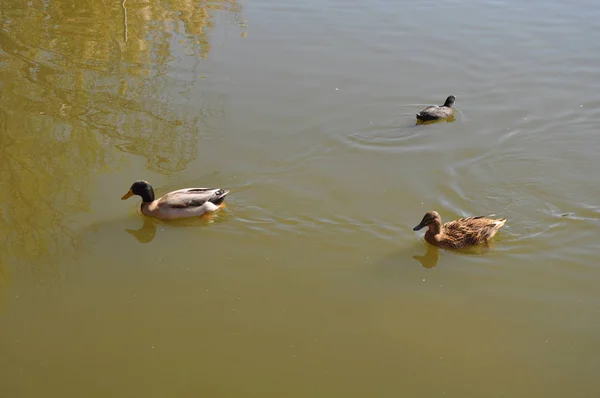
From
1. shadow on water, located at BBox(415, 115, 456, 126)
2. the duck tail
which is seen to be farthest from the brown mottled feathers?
shadow on water, located at BBox(415, 115, 456, 126)

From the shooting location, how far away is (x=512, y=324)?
6727 millimetres

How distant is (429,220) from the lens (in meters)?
7.78

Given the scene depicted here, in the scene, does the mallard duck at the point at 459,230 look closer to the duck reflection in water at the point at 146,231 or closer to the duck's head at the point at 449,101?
the duck reflection in water at the point at 146,231

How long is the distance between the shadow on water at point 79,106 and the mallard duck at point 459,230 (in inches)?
127

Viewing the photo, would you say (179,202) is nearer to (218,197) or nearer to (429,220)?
(218,197)

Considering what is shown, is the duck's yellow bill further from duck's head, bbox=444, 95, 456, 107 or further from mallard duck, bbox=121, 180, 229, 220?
duck's head, bbox=444, 95, 456, 107

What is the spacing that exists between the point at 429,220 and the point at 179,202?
2734mm

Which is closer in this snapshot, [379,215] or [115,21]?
[379,215]

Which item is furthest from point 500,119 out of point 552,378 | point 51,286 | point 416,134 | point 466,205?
point 51,286

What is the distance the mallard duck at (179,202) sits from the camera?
8133 mm

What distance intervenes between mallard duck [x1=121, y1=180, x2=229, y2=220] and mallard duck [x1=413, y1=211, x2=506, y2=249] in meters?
2.25

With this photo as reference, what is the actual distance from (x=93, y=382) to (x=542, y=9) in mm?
11760

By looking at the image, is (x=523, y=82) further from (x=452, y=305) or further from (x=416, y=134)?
(x=452, y=305)

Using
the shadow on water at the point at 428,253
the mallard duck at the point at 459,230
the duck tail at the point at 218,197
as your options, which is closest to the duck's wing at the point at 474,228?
the mallard duck at the point at 459,230
